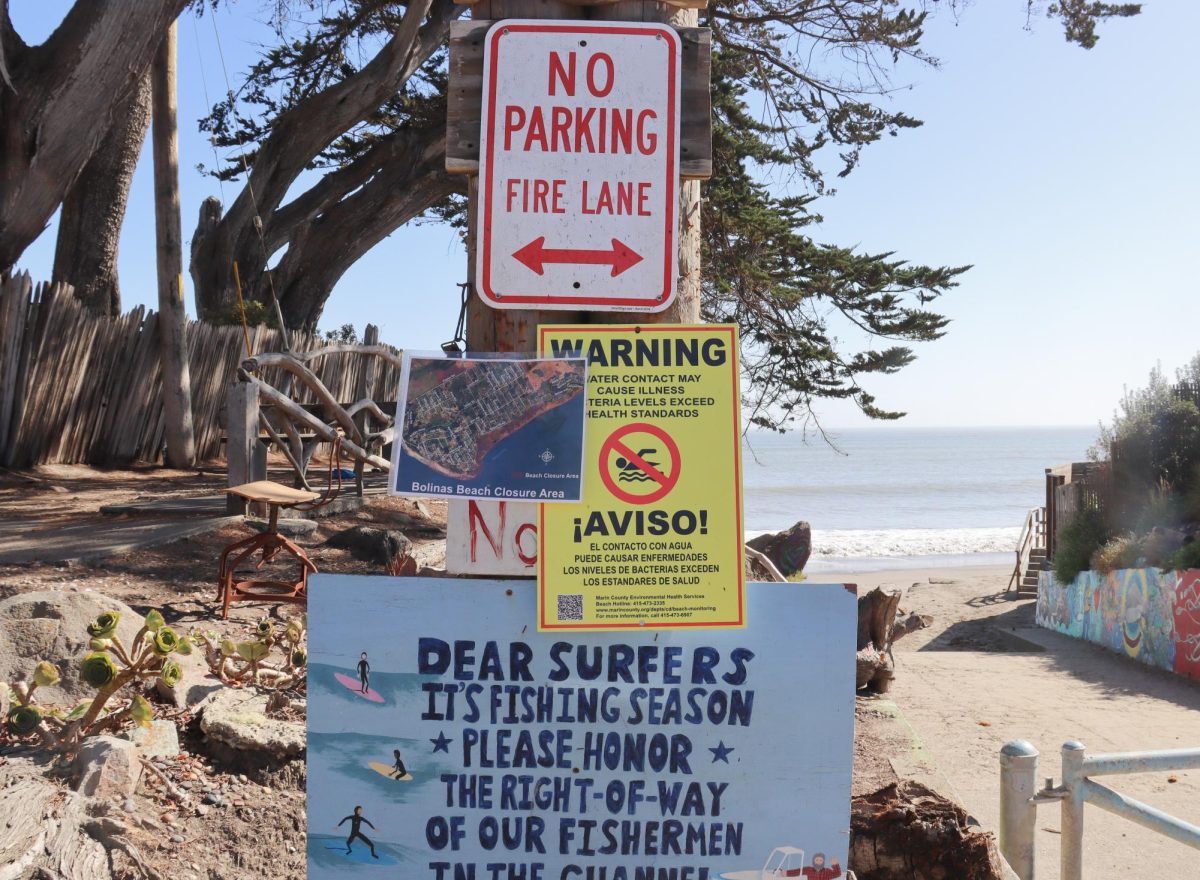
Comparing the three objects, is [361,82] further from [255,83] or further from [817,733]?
[817,733]

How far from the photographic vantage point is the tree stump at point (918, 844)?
11.5ft

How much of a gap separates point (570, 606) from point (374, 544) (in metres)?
6.35

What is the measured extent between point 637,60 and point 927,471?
279 ft

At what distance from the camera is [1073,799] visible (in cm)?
327

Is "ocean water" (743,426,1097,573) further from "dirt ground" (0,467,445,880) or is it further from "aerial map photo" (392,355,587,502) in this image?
"aerial map photo" (392,355,587,502)

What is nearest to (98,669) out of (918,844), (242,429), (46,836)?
(46,836)

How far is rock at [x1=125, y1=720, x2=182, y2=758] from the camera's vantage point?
3602 mm

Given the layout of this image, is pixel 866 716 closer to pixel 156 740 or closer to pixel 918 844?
pixel 918 844

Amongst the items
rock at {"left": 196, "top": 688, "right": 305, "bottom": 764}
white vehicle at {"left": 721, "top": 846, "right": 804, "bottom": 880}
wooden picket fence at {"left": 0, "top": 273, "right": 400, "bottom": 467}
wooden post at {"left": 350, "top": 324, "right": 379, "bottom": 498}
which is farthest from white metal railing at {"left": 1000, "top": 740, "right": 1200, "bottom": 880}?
wooden picket fence at {"left": 0, "top": 273, "right": 400, "bottom": 467}

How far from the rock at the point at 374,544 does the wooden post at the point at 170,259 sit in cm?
623

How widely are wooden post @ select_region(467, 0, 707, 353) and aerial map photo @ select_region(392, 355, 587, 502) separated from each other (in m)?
0.15

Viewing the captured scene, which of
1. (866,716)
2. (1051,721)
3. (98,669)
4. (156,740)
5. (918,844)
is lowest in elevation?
(1051,721)

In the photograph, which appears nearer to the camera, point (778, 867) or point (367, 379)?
point (778, 867)

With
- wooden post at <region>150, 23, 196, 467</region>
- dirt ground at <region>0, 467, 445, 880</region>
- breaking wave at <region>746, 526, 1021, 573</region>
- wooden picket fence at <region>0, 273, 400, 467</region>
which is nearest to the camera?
dirt ground at <region>0, 467, 445, 880</region>
